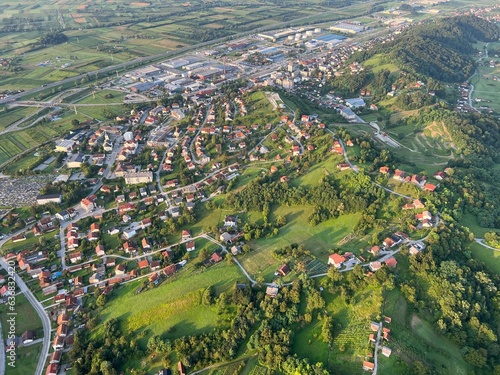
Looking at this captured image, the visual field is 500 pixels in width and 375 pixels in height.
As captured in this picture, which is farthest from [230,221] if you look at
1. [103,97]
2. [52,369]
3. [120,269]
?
[103,97]

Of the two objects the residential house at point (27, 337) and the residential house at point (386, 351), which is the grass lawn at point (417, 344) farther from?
the residential house at point (27, 337)

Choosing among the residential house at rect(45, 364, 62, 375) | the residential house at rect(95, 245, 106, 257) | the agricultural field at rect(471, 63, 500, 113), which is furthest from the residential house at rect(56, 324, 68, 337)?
the agricultural field at rect(471, 63, 500, 113)

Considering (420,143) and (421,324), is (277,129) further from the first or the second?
(421,324)

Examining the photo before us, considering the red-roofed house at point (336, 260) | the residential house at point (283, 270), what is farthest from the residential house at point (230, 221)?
the red-roofed house at point (336, 260)

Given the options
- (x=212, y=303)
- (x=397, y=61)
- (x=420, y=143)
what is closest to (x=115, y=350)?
(x=212, y=303)

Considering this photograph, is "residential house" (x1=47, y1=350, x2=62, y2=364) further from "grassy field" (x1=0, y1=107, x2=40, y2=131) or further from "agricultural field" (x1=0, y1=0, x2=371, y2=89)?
"agricultural field" (x1=0, y1=0, x2=371, y2=89)

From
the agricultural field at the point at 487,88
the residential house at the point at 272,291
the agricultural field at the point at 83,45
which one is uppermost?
the agricultural field at the point at 83,45
